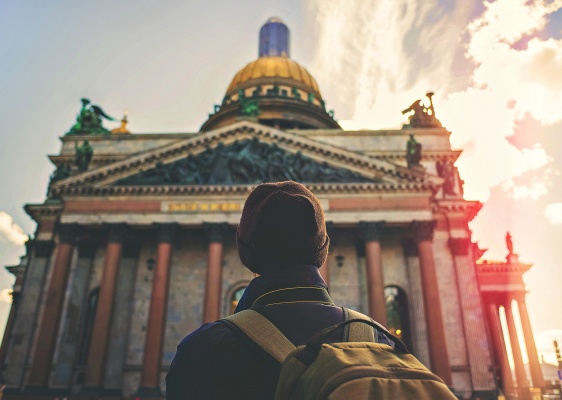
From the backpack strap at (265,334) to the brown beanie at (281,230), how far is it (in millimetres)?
431

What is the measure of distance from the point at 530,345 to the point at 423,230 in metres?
15.3

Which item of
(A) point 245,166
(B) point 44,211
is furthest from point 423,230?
(B) point 44,211

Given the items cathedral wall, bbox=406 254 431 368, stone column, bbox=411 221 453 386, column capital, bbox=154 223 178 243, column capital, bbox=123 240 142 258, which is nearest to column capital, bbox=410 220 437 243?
stone column, bbox=411 221 453 386

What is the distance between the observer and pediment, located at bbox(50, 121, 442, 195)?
2272 centimetres

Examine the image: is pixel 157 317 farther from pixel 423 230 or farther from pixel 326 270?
pixel 423 230

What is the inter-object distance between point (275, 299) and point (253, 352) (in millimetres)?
326

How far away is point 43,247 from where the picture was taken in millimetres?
26094

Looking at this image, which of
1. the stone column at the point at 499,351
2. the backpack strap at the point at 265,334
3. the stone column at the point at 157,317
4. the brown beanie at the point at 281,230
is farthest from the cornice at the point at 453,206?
the backpack strap at the point at 265,334

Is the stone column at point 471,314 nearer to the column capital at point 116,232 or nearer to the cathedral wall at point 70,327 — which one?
the column capital at point 116,232

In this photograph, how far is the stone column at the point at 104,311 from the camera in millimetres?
19781

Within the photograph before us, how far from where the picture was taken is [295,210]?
2.44 m

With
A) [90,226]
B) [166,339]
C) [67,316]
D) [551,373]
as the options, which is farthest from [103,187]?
[551,373]

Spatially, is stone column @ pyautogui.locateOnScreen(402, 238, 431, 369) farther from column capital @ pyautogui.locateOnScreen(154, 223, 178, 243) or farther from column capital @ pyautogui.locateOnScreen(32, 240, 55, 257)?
column capital @ pyautogui.locateOnScreen(32, 240, 55, 257)

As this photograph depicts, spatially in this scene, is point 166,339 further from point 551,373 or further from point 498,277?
point 551,373
